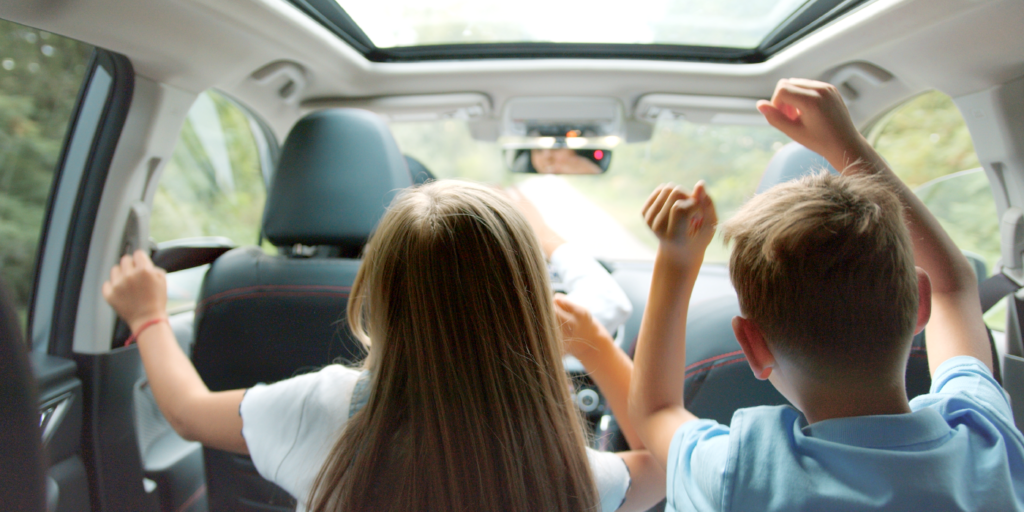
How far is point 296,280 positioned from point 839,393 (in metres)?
1.40

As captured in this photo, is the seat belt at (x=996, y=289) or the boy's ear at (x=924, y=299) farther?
the seat belt at (x=996, y=289)

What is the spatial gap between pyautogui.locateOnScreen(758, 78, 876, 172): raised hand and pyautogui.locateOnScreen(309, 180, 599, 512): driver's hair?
60 cm

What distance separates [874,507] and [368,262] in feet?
2.99

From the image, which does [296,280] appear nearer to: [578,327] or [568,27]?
[578,327]

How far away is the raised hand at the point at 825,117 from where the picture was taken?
3.07ft

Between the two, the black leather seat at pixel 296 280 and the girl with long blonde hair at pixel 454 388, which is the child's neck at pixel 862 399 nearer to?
the girl with long blonde hair at pixel 454 388

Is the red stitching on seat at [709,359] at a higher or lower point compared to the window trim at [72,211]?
lower

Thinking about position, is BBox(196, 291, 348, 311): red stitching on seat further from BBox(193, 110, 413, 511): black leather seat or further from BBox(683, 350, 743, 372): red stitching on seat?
BBox(683, 350, 743, 372): red stitching on seat

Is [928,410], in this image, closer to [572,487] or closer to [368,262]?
[572,487]

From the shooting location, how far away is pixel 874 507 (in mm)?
641

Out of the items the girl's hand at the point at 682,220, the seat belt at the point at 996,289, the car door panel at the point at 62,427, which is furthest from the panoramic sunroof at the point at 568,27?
the car door panel at the point at 62,427

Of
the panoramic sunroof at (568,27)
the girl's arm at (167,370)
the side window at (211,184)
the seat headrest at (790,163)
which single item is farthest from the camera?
the side window at (211,184)

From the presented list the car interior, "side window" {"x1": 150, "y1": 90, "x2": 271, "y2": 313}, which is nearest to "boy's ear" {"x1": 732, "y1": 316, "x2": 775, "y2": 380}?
the car interior

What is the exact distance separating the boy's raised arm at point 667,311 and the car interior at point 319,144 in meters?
0.08
